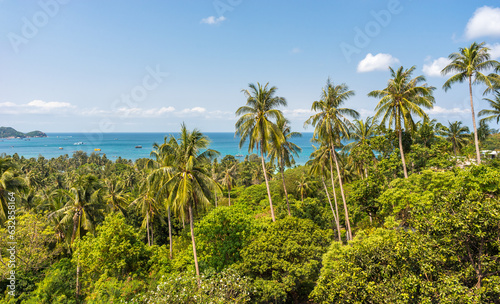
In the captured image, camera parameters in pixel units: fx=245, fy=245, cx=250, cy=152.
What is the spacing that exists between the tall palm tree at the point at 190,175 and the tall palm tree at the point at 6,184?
1219cm

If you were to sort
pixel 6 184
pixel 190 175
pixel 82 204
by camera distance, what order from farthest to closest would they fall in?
1. pixel 82 204
2. pixel 6 184
3. pixel 190 175

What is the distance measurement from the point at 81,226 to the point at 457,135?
44513 mm

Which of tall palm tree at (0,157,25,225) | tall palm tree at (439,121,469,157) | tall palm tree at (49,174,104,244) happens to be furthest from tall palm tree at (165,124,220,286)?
tall palm tree at (439,121,469,157)

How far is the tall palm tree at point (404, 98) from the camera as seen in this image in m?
18.8

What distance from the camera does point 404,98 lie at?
1877 cm

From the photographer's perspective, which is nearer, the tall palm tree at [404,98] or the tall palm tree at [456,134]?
the tall palm tree at [404,98]

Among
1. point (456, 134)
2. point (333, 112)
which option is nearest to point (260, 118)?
point (333, 112)

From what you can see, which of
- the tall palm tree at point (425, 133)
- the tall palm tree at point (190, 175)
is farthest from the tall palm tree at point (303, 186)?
the tall palm tree at point (190, 175)

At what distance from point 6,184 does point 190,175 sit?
13603mm

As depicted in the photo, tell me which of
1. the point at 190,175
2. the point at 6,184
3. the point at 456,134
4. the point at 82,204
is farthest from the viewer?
the point at 456,134

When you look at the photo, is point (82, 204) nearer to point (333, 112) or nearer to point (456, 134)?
point (333, 112)

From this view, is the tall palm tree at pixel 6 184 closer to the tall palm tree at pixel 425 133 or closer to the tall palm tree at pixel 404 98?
the tall palm tree at pixel 404 98

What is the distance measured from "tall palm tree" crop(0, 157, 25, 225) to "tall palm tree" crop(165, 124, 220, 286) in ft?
40.0

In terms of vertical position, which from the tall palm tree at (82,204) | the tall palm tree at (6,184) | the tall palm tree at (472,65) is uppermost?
the tall palm tree at (472,65)
